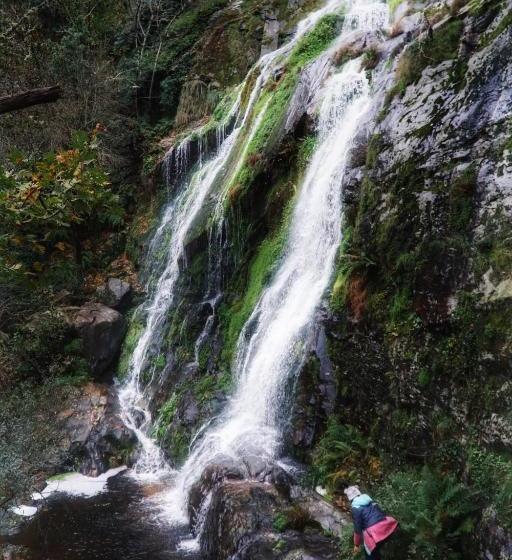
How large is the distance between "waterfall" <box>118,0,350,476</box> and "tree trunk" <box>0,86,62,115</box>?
7644 mm

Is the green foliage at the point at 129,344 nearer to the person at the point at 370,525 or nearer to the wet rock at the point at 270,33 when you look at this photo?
the person at the point at 370,525

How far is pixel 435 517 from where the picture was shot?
4.47m

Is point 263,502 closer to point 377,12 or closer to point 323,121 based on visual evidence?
point 323,121

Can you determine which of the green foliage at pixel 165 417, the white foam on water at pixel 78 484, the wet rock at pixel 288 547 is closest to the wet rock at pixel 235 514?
the wet rock at pixel 288 547

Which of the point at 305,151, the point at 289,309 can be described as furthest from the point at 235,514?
the point at 305,151

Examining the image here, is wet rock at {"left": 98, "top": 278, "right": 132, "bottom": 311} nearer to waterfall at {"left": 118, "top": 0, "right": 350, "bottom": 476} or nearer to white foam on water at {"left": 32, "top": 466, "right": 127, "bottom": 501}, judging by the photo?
waterfall at {"left": 118, "top": 0, "right": 350, "bottom": 476}

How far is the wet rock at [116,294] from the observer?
547 inches

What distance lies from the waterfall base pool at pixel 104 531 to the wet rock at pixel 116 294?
6228mm

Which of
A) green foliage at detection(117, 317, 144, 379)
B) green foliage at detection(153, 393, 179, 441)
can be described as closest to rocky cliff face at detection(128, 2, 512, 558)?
green foliage at detection(153, 393, 179, 441)

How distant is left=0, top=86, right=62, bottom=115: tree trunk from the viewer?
336 centimetres

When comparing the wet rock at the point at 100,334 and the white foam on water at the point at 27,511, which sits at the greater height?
the wet rock at the point at 100,334

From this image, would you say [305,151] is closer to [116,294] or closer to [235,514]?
[116,294]

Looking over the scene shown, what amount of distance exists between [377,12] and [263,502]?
12.4 metres

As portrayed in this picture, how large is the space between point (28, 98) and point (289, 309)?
19.9 ft
